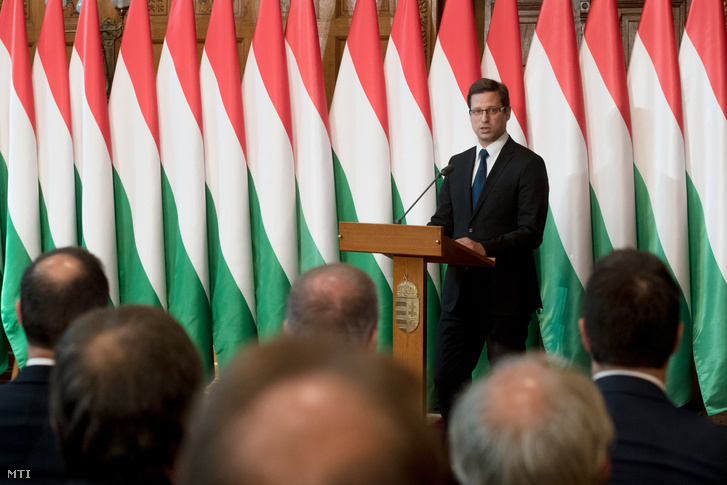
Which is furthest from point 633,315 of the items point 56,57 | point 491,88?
point 56,57

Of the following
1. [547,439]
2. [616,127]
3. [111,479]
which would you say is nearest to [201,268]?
[616,127]

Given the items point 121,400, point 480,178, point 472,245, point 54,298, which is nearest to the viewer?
point 121,400

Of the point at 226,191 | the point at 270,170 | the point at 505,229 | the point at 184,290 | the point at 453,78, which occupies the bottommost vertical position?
the point at 184,290

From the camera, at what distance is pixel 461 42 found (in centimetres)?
380

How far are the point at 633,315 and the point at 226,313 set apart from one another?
2.66m

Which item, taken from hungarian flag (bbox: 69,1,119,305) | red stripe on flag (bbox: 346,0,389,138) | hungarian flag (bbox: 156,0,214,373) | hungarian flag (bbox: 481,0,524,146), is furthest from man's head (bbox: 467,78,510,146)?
hungarian flag (bbox: 69,1,119,305)

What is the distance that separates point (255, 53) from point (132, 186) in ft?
3.14

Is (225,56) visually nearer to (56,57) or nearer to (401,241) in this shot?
(56,57)

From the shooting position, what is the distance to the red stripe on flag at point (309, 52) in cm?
386

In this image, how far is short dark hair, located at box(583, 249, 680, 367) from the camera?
1.50 metres

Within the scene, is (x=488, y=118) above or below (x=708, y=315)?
above

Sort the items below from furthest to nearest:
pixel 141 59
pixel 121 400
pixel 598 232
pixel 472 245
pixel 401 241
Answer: pixel 141 59, pixel 598 232, pixel 472 245, pixel 401 241, pixel 121 400

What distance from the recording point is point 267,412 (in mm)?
437

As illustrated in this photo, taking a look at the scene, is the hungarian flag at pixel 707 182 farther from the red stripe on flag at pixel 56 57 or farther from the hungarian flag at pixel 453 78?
the red stripe on flag at pixel 56 57
